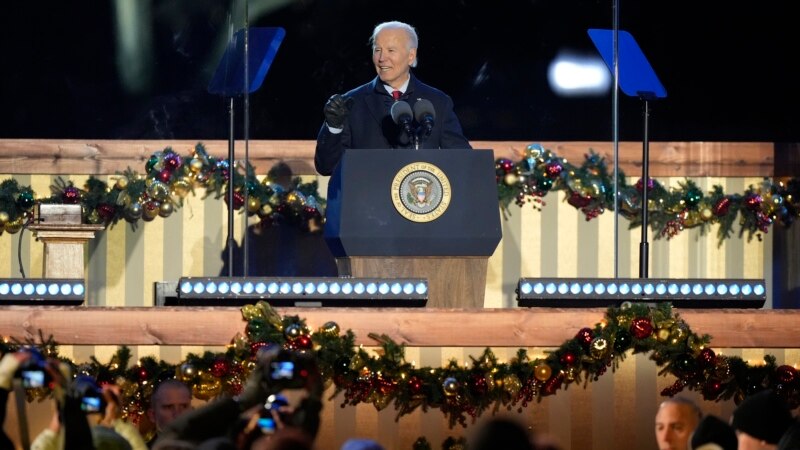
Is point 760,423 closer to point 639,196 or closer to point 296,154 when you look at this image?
point 639,196

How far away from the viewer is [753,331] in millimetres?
6719

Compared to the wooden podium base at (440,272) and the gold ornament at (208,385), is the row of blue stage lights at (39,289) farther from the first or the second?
the wooden podium base at (440,272)

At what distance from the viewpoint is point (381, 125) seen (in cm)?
766

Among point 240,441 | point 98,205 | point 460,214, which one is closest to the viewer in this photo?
point 240,441

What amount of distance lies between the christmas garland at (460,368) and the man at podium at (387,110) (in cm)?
116

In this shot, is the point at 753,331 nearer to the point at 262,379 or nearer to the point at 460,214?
the point at 460,214

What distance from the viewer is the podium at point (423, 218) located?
22.9ft

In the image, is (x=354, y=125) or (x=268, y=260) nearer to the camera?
(x=354, y=125)

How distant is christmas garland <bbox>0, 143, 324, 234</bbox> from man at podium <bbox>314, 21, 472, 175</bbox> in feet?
5.26

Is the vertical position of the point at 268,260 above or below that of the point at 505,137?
below

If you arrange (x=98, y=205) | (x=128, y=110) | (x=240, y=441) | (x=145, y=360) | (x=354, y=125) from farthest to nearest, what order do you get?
(x=128, y=110) → (x=98, y=205) → (x=354, y=125) → (x=145, y=360) → (x=240, y=441)

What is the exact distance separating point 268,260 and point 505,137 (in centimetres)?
165

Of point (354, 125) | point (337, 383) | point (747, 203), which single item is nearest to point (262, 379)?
point (337, 383)

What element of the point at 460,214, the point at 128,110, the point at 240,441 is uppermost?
the point at 128,110
